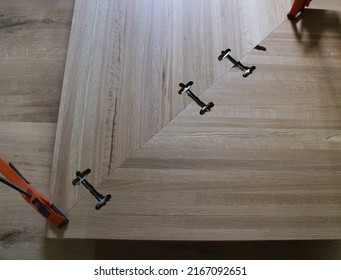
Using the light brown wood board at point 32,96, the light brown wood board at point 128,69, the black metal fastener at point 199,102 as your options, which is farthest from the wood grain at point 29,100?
the black metal fastener at point 199,102

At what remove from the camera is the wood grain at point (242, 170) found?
3.36ft

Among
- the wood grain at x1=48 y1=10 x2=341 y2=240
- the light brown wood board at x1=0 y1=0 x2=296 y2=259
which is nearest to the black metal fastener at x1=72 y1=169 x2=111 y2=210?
the wood grain at x1=48 y1=10 x2=341 y2=240

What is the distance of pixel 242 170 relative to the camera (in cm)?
108

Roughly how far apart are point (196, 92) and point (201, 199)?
314 millimetres

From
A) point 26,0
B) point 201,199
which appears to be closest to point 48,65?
point 26,0

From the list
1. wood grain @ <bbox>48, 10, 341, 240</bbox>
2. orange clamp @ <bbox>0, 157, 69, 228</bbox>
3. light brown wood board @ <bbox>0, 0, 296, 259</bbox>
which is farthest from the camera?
light brown wood board @ <bbox>0, 0, 296, 259</bbox>

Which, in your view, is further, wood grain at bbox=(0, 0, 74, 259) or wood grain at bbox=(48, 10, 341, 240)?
wood grain at bbox=(0, 0, 74, 259)

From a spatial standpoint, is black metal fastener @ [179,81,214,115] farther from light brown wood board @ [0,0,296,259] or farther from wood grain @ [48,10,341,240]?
light brown wood board @ [0,0,296,259]

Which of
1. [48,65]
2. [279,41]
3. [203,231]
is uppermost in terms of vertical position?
[48,65]

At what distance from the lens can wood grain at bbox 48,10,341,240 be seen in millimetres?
1023

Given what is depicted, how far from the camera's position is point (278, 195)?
1.06m

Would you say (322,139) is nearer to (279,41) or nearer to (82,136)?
(279,41)

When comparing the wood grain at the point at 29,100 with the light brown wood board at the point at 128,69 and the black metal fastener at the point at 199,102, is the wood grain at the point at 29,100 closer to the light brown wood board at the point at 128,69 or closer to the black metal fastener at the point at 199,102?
the light brown wood board at the point at 128,69

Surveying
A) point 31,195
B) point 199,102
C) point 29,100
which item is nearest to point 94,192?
point 31,195
